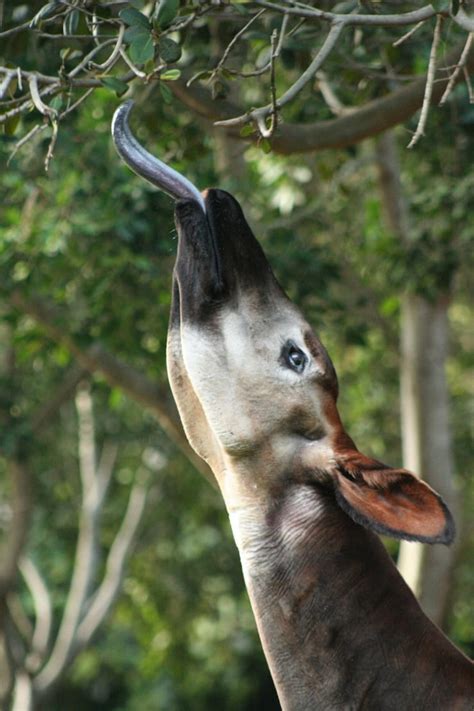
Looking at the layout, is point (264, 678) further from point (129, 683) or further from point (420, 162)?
point (420, 162)

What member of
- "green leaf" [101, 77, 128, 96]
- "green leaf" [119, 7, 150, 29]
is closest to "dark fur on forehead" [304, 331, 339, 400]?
"green leaf" [101, 77, 128, 96]

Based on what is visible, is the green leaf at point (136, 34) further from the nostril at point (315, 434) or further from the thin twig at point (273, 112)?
the nostril at point (315, 434)

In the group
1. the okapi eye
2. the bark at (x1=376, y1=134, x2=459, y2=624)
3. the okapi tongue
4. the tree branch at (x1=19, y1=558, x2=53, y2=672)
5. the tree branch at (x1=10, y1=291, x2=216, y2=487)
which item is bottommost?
the tree branch at (x1=19, y1=558, x2=53, y2=672)

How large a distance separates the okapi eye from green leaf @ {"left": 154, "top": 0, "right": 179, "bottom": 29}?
1021 millimetres

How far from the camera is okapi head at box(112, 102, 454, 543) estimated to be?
12.3 ft

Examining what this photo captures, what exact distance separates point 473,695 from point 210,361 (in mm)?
1189

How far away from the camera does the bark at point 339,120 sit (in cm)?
505

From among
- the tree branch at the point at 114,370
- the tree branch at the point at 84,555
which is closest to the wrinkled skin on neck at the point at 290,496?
the tree branch at the point at 114,370

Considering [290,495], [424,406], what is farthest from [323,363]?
[424,406]

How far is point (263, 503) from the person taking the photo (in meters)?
3.76

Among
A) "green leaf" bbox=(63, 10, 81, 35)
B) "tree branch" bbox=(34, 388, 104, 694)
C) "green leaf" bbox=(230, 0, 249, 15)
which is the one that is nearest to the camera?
"green leaf" bbox=(63, 10, 81, 35)

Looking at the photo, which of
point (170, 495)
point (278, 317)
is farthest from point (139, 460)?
point (278, 317)

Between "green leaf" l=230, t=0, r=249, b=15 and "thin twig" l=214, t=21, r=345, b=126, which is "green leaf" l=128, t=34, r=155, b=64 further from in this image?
"green leaf" l=230, t=0, r=249, b=15

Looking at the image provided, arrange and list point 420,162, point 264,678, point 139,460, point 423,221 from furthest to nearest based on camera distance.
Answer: point 264,678, point 139,460, point 420,162, point 423,221
